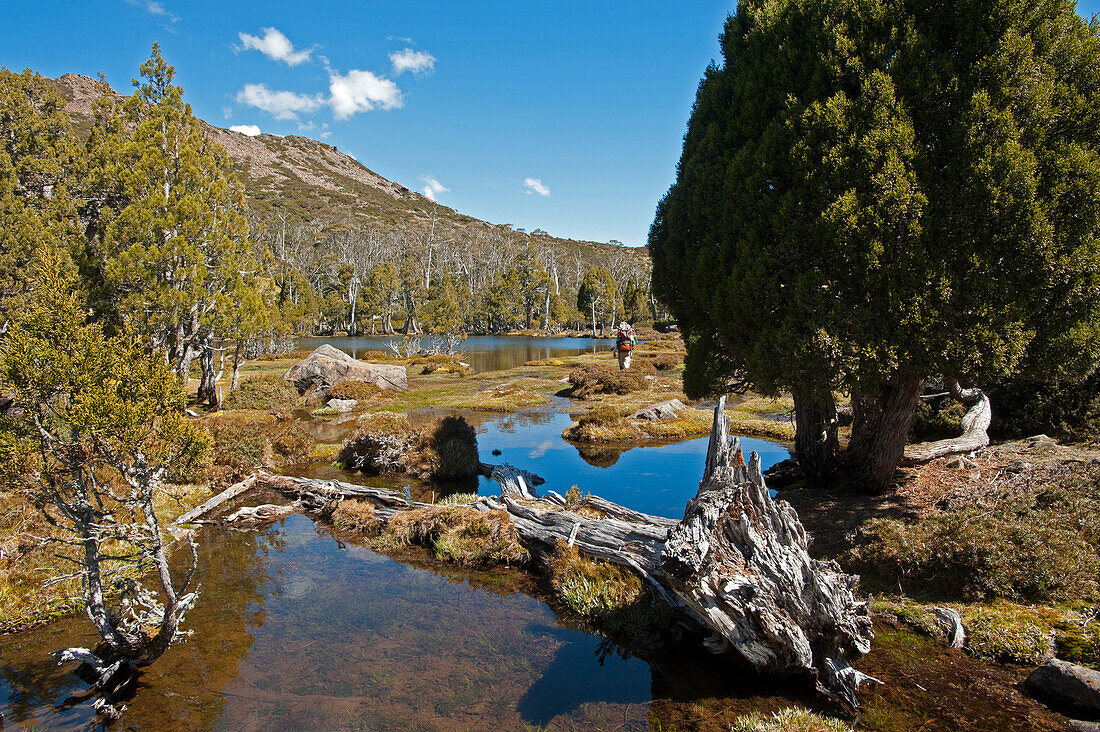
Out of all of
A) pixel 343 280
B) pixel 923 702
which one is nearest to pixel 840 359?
pixel 923 702

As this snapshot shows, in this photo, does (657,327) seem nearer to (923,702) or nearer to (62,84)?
(923,702)

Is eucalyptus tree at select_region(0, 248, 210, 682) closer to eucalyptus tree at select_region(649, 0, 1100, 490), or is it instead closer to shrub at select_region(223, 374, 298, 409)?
eucalyptus tree at select_region(649, 0, 1100, 490)

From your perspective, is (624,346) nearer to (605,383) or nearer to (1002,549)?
(605,383)

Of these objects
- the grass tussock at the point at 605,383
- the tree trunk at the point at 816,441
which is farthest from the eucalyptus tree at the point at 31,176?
the tree trunk at the point at 816,441

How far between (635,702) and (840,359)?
606cm

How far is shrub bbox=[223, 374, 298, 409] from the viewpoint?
76.1 ft

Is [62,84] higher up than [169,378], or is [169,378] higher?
[62,84]

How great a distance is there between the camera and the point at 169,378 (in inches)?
247

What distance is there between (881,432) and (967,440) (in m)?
3.86

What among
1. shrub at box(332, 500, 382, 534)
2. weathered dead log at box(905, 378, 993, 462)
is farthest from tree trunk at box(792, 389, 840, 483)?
shrub at box(332, 500, 382, 534)

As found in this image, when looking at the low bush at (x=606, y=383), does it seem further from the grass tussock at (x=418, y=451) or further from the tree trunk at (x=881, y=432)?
the tree trunk at (x=881, y=432)

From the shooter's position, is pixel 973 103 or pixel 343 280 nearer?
pixel 973 103

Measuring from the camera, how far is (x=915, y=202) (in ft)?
26.8

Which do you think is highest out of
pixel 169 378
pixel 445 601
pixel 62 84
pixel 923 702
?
pixel 62 84
